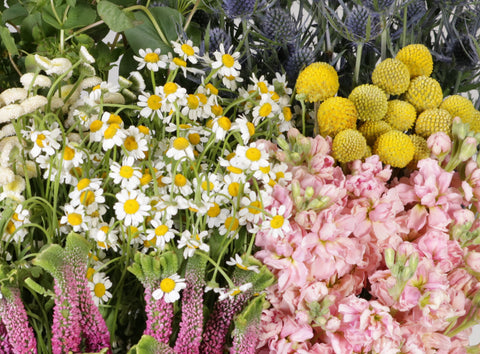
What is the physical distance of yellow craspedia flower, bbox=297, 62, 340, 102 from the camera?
69 centimetres

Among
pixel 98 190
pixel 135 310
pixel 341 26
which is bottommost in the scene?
pixel 135 310

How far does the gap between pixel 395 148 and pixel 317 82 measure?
4.2 inches

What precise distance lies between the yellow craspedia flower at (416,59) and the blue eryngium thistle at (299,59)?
0.10 m

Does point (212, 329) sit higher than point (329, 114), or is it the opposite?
point (329, 114)

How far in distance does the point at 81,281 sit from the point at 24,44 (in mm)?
333

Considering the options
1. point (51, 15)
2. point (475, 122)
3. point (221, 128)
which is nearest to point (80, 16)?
point (51, 15)

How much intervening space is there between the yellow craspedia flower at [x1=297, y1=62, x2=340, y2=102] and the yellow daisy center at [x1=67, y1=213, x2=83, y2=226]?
0.28 meters

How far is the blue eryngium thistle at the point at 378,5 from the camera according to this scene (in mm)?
676

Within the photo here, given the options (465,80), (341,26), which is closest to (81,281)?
(341,26)

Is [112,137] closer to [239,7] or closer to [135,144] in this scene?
[135,144]

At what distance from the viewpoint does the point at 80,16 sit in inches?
28.0

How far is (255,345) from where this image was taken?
2.07 feet

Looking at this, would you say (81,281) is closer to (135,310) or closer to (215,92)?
(135,310)

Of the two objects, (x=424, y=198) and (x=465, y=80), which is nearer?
(x=424, y=198)
